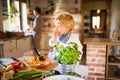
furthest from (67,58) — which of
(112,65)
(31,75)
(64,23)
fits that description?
(112,65)

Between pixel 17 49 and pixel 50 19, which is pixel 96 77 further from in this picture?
pixel 50 19

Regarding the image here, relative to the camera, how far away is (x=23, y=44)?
4.04 meters

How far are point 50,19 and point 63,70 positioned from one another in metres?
4.76

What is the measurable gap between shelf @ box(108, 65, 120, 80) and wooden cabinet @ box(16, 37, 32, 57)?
2.25 m

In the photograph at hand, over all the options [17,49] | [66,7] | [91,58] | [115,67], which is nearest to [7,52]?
[17,49]

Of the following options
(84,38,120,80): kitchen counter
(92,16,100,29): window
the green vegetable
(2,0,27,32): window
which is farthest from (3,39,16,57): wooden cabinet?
(92,16,100,29): window

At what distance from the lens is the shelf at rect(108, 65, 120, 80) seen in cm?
229

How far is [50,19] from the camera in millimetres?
5695

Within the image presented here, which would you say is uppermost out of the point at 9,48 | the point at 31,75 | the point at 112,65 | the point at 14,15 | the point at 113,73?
the point at 14,15

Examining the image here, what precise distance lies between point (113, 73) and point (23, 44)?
244 cm

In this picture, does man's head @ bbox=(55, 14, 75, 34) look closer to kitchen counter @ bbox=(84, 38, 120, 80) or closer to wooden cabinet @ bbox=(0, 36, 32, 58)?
kitchen counter @ bbox=(84, 38, 120, 80)

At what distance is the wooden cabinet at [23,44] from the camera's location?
3.80 meters

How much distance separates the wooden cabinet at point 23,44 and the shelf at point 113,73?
7.38 feet

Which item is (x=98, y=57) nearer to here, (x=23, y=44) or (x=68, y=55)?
(x=68, y=55)
